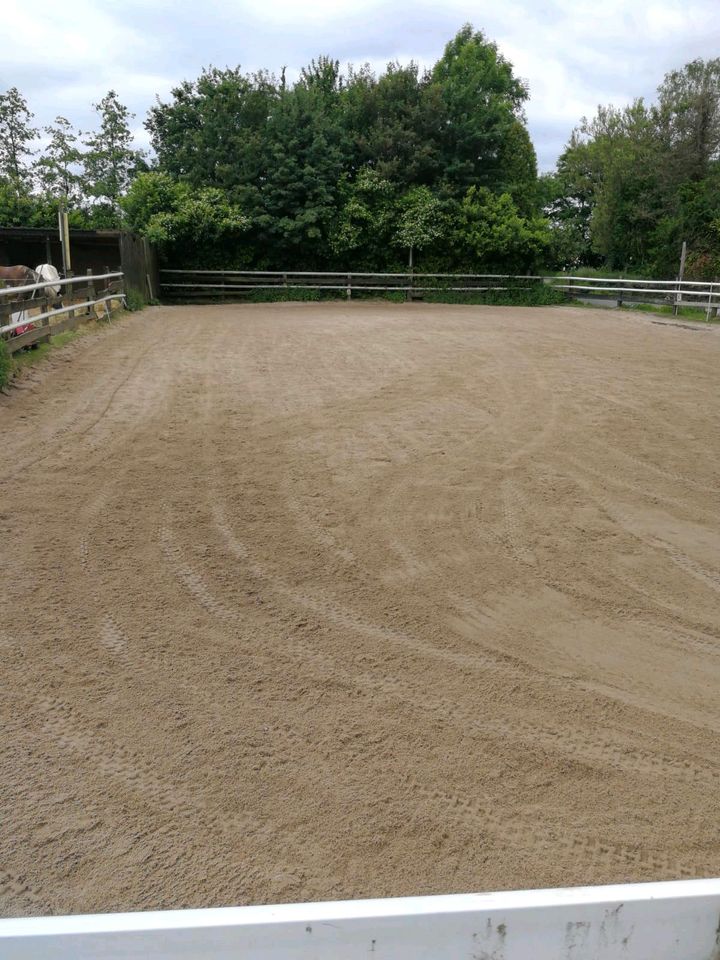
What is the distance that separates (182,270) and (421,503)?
22125 mm

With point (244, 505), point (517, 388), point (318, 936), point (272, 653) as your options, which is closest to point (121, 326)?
point (517, 388)

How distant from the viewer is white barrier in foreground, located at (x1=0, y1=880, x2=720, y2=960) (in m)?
1.43

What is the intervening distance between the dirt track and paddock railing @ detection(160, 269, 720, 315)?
61.8ft

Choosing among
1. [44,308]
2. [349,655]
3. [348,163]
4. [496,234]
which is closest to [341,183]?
[348,163]

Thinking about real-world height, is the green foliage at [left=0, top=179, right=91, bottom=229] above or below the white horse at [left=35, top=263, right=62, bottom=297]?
above

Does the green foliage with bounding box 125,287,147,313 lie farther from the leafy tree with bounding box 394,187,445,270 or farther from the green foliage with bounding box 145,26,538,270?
the leafy tree with bounding box 394,187,445,270

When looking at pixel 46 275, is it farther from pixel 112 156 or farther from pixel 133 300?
pixel 112 156

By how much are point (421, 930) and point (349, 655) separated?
6.67ft

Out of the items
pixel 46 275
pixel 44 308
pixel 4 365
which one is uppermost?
pixel 46 275

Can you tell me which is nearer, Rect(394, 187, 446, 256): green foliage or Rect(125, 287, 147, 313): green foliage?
Rect(125, 287, 147, 313): green foliage

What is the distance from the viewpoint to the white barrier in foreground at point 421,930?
1.43 m

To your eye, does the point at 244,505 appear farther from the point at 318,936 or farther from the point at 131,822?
the point at 318,936

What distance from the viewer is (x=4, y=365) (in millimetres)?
8508

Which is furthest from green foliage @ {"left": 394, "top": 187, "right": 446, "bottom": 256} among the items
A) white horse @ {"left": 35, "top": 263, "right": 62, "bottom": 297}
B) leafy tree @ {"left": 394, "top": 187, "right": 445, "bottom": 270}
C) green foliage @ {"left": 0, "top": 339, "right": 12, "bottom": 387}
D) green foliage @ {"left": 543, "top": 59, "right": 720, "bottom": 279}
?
green foliage @ {"left": 0, "top": 339, "right": 12, "bottom": 387}
